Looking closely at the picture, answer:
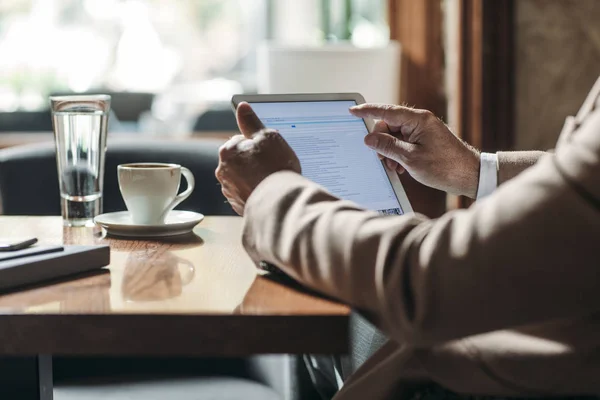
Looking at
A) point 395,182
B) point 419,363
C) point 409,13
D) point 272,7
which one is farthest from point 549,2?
point 419,363

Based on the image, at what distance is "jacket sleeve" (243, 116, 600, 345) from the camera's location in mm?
661

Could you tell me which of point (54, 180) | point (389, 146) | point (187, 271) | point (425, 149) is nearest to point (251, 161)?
point (187, 271)

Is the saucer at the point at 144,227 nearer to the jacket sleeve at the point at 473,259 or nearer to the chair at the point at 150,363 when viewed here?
the chair at the point at 150,363

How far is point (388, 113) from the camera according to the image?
4.10 ft

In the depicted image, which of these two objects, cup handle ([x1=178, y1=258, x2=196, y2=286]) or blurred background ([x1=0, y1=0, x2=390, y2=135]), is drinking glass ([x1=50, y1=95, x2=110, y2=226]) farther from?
blurred background ([x1=0, y1=0, x2=390, y2=135])

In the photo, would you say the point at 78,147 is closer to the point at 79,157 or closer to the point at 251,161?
the point at 79,157

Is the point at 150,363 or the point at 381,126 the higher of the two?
the point at 381,126

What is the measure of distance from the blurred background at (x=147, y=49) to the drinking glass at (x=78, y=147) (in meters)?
2.55

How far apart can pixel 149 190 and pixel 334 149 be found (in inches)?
11.0

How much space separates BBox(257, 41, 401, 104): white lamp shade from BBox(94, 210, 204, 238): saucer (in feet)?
4.78

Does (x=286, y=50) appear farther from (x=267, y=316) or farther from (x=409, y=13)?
(x=267, y=316)

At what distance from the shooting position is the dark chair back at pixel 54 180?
169cm

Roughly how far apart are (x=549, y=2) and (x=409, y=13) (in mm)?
568

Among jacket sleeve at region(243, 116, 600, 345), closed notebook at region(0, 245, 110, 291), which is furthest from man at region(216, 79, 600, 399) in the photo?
closed notebook at region(0, 245, 110, 291)
